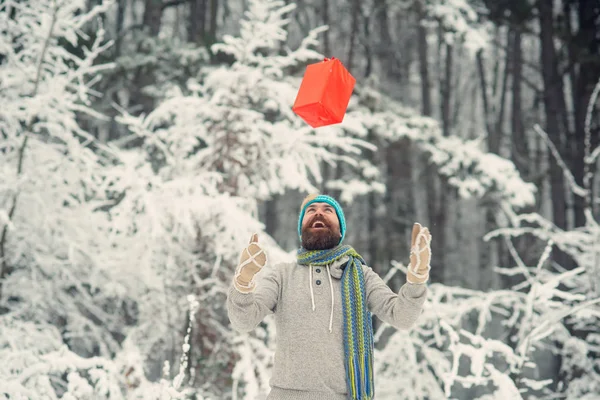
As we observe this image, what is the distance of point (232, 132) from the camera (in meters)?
6.03

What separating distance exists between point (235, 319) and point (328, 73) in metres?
1.40

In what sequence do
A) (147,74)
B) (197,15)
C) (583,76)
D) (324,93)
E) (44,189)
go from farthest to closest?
1. (197,15)
2. (583,76)
3. (147,74)
4. (44,189)
5. (324,93)

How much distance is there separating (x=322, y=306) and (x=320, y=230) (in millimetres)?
360

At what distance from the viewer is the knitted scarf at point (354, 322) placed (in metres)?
2.49

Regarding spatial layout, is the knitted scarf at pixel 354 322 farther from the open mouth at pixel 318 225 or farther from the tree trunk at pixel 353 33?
the tree trunk at pixel 353 33

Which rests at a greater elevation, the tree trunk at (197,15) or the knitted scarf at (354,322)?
the tree trunk at (197,15)

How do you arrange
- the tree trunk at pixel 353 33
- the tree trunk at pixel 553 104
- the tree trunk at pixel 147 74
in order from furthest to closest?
the tree trunk at pixel 353 33 < the tree trunk at pixel 553 104 < the tree trunk at pixel 147 74

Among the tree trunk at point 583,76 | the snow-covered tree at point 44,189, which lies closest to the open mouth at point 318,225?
the snow-covered tree at point 44,189

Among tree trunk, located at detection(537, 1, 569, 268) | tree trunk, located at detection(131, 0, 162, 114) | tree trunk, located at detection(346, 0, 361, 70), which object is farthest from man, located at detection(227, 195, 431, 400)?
tree trunk, located at detection(346, 0, 361, 70)

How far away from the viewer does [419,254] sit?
229cm

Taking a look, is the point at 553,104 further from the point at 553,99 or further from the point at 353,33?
the point at 353,33

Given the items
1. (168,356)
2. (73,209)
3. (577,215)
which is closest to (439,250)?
Answer: (577,215)

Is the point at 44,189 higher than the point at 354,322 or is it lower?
higher

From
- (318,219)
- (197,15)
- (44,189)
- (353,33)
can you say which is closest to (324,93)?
(318,219)
